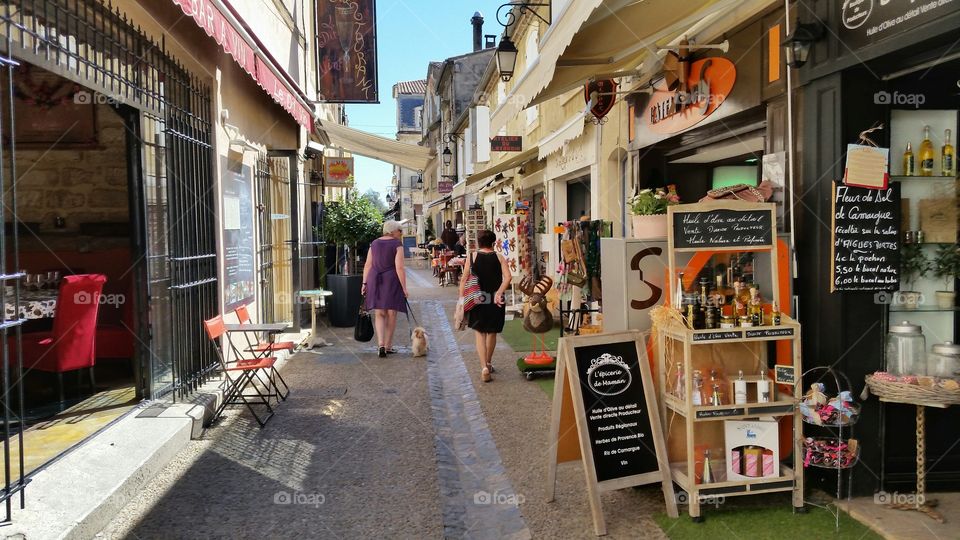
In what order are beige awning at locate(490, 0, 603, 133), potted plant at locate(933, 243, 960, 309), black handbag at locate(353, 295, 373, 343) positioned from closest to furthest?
potted plant at locate(933, 243, 960, 309) < beige awning at locate(490, 0, 603, 133) < black handbag at locate(353, 295, 373, 343)

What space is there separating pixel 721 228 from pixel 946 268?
4.68 feet

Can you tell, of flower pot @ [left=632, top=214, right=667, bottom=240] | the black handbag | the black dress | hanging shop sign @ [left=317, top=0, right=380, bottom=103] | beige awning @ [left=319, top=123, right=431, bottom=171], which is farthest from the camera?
beige awning @ [left=319, top=123, right=431, bottom=171]

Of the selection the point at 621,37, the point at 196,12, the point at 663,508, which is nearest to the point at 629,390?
the point at 663,508

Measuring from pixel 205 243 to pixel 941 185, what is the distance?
6214 mm

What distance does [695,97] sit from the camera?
6.09 m

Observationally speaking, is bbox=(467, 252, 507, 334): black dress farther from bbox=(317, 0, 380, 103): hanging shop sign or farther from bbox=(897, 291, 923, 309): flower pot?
bbox=(317, 0, 380, 103): hanging shop sign

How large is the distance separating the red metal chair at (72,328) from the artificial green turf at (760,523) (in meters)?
5.14

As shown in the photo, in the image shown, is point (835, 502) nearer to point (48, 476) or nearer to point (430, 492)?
point (430, 492)

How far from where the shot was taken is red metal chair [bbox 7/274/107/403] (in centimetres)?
574

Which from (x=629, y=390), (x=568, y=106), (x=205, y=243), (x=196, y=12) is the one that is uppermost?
(x=568, y=106)

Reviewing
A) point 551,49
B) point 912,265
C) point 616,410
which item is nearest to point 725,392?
point 616,410

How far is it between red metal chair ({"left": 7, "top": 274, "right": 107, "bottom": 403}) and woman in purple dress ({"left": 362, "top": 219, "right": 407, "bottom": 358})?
3524 mm

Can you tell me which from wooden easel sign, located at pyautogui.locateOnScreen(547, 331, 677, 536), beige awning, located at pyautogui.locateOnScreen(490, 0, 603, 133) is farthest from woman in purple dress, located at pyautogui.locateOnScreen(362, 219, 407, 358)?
wooden easel sign, located at pyautogui.locateOnScreen(547, 331, 677, 536)

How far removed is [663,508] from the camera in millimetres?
3904
